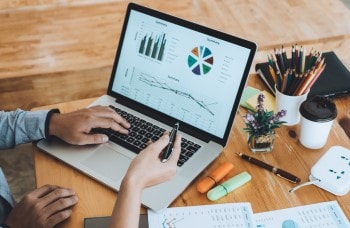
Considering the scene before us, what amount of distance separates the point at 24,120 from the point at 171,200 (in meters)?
0.43

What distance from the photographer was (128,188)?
3.05ft

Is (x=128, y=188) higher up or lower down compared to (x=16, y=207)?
higher up

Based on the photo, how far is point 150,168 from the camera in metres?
0.96

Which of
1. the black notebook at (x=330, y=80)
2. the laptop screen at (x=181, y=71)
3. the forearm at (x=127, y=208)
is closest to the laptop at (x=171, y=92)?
the laptop screen at (x=181, y=71)

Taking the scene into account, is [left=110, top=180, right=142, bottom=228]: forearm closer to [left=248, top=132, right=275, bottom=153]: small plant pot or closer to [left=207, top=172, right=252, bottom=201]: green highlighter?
[left=207, top=172, right=252, bottom=201]: green highlighter

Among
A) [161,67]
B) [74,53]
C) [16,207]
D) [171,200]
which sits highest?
[161,67]

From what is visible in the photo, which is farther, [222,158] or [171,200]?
→ [222,158]

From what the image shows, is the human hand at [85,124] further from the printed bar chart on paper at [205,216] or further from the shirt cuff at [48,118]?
the printed bar chart on paper at [205,216]

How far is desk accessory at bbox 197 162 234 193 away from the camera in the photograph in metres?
1.08

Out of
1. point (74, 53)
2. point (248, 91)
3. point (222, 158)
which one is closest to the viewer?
point (222, 158)

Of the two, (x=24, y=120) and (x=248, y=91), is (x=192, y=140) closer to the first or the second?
(x=248, y=91)

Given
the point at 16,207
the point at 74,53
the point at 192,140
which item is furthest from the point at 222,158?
the point at 74,53

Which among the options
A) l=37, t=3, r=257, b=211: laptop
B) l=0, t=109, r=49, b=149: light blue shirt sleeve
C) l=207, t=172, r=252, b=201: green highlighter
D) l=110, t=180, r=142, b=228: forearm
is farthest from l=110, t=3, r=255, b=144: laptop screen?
l=110, t=180, r=142, b=228: forearm

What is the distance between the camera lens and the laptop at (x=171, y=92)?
1131 mm
